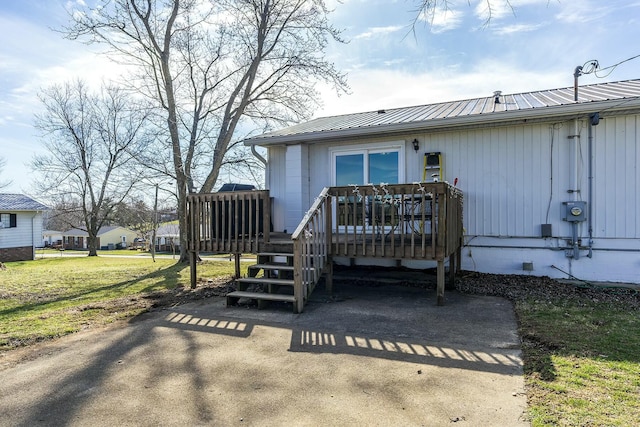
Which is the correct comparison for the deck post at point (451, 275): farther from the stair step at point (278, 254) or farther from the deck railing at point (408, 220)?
the stair step at point (278, 254)

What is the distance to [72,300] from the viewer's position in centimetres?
652

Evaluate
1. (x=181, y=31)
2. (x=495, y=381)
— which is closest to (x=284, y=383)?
(x=495, y=381)

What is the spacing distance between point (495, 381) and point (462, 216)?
14.9ft

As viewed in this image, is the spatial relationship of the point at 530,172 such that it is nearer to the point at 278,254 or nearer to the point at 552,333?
the point at 552,333

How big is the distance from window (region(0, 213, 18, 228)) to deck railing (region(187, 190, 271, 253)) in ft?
63.3

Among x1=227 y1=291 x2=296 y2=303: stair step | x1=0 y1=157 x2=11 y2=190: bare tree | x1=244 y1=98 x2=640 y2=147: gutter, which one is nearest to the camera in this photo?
x1=227 y1=291 x2=296 y2=303: stair step

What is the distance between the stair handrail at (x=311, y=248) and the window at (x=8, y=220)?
21.8 metres

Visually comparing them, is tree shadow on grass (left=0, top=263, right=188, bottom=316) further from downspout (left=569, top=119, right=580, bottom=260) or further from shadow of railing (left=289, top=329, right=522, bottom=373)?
downspout (left=569, top=119, right=580, bottom=260)

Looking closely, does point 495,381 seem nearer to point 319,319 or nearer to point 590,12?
point 319,319

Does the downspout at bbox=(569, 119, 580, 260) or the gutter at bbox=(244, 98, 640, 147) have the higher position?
the gutter at bbox=(244, 98, 640, 147)

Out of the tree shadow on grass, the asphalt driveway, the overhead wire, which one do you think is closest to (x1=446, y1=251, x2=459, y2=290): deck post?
the asphalt driveway

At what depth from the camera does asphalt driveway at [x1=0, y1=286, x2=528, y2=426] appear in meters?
2.50

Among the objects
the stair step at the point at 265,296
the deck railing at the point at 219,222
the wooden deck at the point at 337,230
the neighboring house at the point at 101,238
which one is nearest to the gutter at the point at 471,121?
the wooden deck at the point at 337,230

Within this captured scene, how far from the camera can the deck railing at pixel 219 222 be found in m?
6.48
